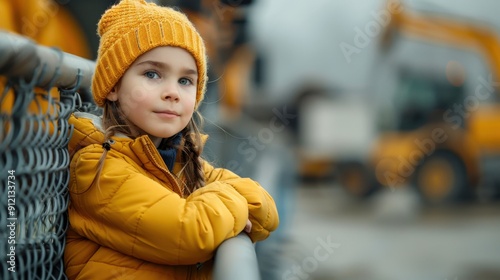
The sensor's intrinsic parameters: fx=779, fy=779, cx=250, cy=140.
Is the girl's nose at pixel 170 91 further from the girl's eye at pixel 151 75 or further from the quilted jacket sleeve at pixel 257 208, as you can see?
the quilted jacket sleeve at pixel 257 208

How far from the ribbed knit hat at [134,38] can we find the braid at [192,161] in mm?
140

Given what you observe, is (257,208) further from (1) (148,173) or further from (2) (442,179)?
(2) (442,179)

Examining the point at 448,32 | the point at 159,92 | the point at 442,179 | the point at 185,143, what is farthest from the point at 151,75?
the point at 448,32

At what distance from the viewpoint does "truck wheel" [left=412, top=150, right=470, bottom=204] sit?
13781mm

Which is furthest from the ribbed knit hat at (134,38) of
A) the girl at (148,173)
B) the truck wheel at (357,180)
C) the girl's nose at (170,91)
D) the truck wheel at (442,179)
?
the truck wheel at (357,180)

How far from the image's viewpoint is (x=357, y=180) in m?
15.5

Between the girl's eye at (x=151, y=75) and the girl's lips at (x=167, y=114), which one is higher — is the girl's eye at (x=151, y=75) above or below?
above

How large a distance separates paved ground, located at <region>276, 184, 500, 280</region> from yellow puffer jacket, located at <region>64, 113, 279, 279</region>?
2614 millimetres

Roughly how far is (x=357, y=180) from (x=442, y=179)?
2036mm

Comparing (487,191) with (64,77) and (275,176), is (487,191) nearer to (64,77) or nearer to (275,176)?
(275,176)

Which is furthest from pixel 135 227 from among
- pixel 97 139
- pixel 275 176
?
pixel 275 176

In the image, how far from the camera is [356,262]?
810 cm

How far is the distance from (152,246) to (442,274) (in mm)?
6035

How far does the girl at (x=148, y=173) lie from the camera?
1.71 meters
